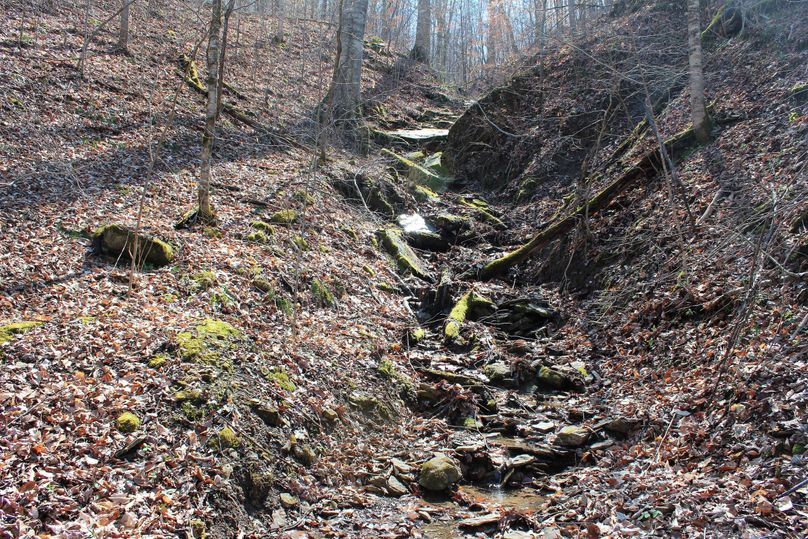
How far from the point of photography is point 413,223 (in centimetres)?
1370

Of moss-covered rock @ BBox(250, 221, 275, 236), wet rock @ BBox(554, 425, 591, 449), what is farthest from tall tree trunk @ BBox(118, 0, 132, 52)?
wet rock @ BBox(554, 425, 591, 449)

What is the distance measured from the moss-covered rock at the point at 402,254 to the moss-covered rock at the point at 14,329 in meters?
7.13

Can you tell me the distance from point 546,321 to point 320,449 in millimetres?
5295

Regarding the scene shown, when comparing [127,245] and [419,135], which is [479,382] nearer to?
[127,245]

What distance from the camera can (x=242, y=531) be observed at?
4.59 metres

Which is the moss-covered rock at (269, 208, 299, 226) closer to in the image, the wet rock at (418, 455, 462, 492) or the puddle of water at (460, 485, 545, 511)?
the wet rock at (418, 455, 462, 492)

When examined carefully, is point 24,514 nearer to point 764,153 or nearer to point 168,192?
point 168,192

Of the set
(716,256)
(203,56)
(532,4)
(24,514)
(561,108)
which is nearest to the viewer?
(24,514)

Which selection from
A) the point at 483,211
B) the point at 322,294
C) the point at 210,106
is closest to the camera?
the point at 322,294

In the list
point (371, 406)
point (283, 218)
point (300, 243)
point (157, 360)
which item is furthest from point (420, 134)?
point (157, 360)

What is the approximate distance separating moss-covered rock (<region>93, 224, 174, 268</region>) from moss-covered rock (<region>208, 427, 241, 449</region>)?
3488 millimetres

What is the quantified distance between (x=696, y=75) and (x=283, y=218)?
27.0ft

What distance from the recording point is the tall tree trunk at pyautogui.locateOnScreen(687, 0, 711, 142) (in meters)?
9.85

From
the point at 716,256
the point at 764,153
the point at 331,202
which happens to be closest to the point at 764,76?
the point at 764,153
